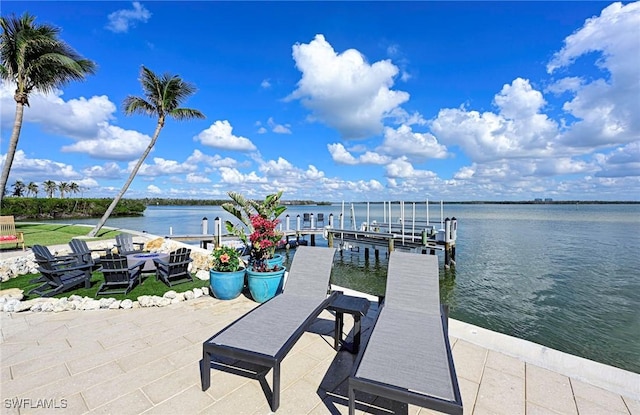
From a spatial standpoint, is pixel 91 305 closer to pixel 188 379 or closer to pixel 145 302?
pixel 145 302

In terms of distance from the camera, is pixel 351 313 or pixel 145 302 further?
pixel 145 302

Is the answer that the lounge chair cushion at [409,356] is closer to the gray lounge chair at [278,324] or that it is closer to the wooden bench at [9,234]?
the gray lounge chair at [278,324]

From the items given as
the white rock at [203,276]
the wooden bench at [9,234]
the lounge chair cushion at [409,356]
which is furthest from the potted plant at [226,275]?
the wooden bench at [9,234]

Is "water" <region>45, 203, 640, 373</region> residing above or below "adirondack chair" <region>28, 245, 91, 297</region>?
below

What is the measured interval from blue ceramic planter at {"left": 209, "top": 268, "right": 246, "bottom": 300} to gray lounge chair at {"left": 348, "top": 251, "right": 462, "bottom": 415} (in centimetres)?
266

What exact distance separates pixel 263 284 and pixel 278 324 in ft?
6.29

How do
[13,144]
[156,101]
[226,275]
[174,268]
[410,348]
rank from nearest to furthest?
[410,348] < [226,275] < [174,268] < [13,144] < [156,101]

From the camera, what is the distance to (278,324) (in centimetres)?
282

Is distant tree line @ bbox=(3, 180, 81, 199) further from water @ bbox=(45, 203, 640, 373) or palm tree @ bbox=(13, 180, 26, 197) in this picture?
water @ bbox=(45, 203, 640, 373)

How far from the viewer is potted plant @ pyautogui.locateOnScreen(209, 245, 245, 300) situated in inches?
188

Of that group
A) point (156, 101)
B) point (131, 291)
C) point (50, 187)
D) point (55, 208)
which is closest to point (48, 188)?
point (50, 187)

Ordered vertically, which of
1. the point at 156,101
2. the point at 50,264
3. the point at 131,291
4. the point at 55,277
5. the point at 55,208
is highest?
the point at 156,101

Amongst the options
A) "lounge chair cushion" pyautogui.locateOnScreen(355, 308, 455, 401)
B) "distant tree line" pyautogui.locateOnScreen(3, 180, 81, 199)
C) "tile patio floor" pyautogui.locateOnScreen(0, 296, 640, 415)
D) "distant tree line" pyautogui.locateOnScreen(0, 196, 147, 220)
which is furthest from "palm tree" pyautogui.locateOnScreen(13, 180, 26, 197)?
"lounge chair cushion" pyautogui.locateOnScreen(355, 308, 455, 401)

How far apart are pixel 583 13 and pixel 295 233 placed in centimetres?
1508
